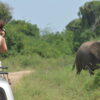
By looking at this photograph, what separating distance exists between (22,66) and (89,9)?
1948cm

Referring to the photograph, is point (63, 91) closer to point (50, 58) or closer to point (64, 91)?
point (64, 91)

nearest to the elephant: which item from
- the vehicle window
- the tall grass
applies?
the tall grass

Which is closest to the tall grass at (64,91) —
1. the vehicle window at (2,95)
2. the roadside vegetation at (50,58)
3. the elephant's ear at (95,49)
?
the roadside vegetation at (50,58)

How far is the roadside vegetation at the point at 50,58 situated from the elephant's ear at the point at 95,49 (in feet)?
3.17

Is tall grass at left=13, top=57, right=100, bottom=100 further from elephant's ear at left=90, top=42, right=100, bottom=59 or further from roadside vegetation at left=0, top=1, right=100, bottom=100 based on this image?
elephant's ear at left=90, top=42, right=100, bottom=59

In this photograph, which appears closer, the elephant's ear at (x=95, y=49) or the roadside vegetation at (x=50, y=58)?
the roadside vegetation at (x=50, y=58)

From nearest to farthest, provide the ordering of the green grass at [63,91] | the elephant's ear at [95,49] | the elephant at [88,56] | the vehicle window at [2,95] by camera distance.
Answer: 1. the vehicle window at [2,95]
2. the green grass at [63,91]
3. the elephant at [88,56]
4. the elephant's ear at [95,49]

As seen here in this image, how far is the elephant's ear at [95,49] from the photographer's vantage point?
16.6 metres

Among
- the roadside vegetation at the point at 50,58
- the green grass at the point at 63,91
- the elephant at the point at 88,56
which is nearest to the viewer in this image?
the green grass at the point at 63,91

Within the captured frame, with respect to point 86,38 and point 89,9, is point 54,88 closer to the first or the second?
point 86,38

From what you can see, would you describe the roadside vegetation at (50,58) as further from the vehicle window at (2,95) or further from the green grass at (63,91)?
the vehicle window at (2,95)

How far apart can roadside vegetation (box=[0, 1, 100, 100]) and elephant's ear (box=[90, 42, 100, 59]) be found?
0.97m

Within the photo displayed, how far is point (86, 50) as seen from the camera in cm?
1716

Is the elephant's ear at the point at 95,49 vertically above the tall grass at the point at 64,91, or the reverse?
the elephant's ear at the point at 95,49
